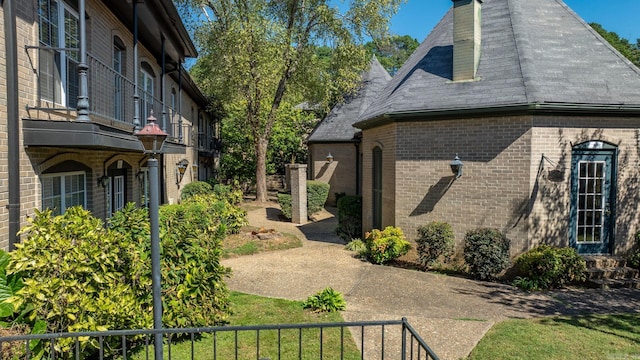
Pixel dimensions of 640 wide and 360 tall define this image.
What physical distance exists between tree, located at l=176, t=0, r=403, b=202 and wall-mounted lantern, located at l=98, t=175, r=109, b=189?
465 inches

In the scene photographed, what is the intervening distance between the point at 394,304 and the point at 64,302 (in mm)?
5272

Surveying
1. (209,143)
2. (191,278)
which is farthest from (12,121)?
(209,143)

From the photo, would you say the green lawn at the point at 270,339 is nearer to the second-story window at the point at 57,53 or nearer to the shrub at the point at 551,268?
the second-story window at the point at 57,53

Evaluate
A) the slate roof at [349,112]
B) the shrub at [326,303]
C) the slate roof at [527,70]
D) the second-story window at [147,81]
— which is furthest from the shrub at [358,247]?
the slate roof at [349,112]

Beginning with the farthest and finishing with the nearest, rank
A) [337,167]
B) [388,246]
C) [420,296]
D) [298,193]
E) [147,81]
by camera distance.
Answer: [337,167], [298,193], [147,81], [388,246], [420,296]

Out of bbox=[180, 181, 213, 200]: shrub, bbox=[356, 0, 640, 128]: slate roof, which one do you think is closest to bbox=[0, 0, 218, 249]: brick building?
bbox=[180, 181, 213, 200]: shrub

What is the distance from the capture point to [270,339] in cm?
575

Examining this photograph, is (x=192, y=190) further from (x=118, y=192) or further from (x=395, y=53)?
(x=395, y=53)

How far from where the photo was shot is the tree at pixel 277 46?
1916cm

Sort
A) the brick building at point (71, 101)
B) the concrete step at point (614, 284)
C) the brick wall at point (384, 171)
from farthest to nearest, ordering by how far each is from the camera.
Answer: the brick wall at point (384, 171)
the concrete step at point (614, 284)
the brick building at point (71, 101)

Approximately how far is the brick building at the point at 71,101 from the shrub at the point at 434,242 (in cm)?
675

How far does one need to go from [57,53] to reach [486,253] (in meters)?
9.32

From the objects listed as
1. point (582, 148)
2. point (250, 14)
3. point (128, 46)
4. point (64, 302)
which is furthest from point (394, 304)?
point (250, 14)

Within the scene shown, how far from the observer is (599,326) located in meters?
6.31
